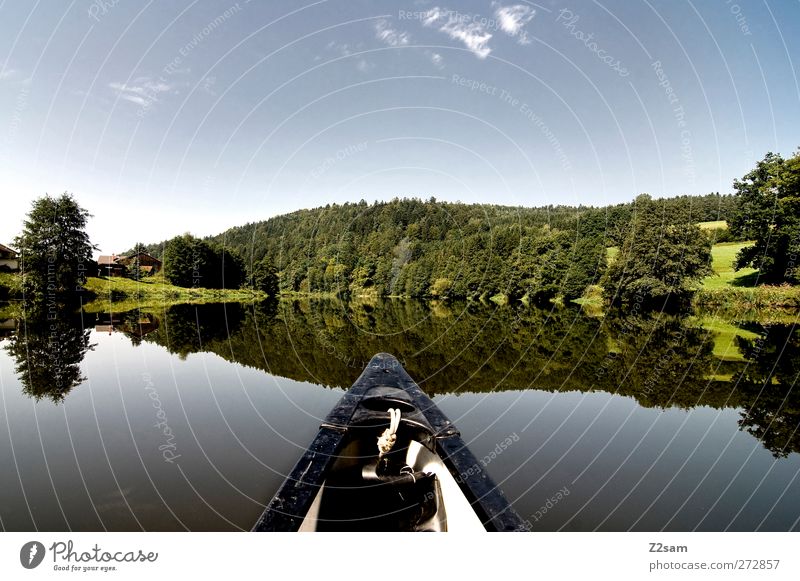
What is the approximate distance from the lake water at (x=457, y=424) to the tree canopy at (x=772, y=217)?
17449 mm

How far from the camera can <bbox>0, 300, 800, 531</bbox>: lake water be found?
5840mm

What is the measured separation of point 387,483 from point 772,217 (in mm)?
44432

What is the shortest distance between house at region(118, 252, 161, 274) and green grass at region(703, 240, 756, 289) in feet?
266

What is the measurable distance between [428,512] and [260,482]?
343 centimetres

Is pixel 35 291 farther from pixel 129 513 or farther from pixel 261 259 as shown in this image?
pixel 129 513

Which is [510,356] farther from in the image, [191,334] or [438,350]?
[191,334]

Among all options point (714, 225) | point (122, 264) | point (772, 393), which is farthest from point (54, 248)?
point (714, 225)

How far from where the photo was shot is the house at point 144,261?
6825 cm

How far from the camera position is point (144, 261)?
7744 centimetres

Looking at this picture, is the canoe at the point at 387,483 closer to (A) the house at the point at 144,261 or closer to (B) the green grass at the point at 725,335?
(B) the green grass at the point at 725,335

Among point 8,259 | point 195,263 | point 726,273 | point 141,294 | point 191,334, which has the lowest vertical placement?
point 191,334

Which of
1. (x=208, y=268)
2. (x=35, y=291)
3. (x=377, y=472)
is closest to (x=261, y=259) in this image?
(x=208, y=268)

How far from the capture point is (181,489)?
624cm

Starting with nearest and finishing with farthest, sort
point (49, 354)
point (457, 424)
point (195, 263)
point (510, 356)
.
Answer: point (457, 424)
point (49, 354)
point (510, 356)
point (195, 263)
